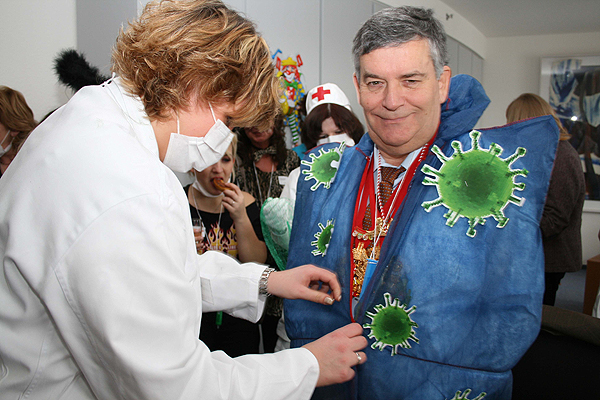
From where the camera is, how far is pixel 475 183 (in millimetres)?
1132

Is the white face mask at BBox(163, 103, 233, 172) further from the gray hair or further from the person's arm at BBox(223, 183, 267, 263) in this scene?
the person's arm at BBox(223, 183, 267, 263)

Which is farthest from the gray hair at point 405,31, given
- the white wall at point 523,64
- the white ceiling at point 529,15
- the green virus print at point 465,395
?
the white wall at point 523,64

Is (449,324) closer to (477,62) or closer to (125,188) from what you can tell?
(125,188)

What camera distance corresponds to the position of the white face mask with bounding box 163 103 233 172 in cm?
104

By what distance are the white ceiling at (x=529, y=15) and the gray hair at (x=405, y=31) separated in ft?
16.7

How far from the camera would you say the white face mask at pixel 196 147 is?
41.1 inches

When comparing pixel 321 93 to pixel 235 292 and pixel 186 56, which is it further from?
pixel 186 56

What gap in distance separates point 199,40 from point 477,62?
7.24m

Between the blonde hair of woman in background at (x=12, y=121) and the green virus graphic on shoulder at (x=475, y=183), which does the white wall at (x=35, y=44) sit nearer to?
the blonde hair of woman in background at (x=12, y=121)

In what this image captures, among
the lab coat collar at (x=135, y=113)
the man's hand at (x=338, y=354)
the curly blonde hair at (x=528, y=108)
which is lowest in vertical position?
the man's hand at (x=338, y=354)

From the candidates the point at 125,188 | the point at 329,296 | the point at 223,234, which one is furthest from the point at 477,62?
the point at 125,188

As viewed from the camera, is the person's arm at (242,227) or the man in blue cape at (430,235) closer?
the man in blue cape at (430,235)

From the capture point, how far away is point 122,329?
0.72 meters

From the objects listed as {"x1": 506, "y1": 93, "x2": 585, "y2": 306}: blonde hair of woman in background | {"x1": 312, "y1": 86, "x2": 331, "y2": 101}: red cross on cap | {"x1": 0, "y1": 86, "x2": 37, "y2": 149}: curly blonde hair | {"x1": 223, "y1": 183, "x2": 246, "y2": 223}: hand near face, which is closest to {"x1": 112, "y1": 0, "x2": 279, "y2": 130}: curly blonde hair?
{"x1": 223, "y1": 183, "x2": 246, "y2": 223}: hand near face
